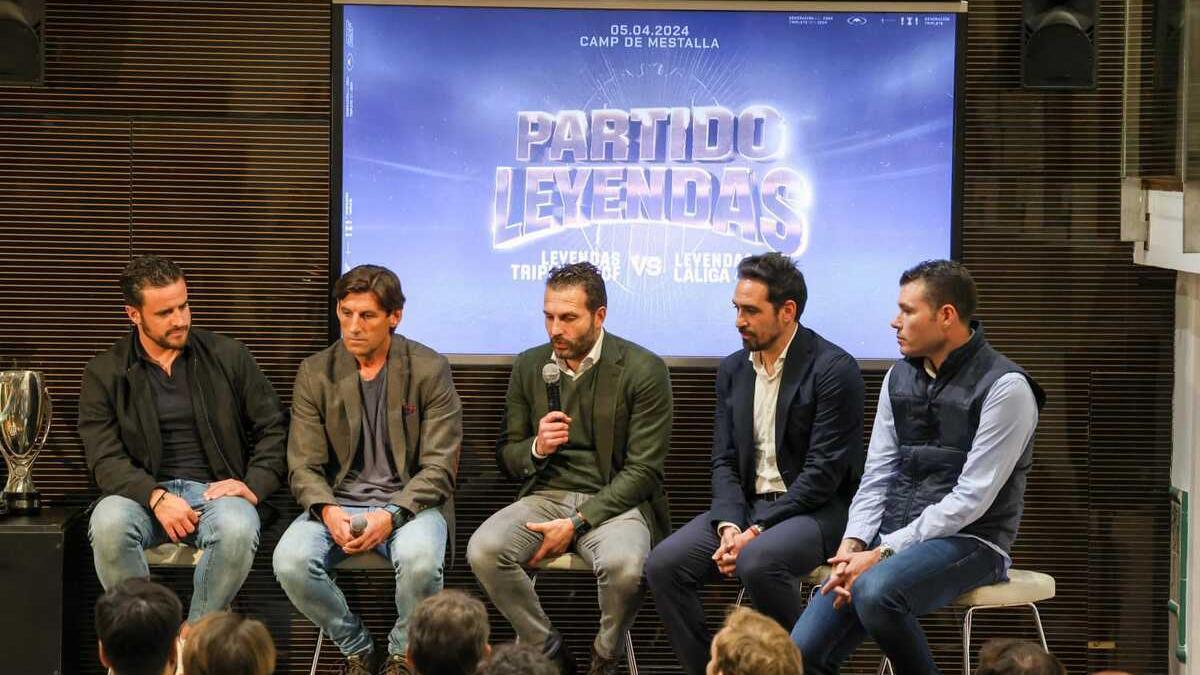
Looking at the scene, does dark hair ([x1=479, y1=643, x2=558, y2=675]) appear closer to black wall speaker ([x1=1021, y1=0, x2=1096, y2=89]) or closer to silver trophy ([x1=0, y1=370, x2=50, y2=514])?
silver trophy ([x1=0, y1=370, x2=50, y2=514])

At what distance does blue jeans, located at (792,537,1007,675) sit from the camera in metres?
4.21

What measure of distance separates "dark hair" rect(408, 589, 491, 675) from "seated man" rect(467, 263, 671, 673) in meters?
1.46

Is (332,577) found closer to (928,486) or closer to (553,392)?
(553,392)

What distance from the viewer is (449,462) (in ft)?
15.8

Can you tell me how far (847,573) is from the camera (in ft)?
14.2

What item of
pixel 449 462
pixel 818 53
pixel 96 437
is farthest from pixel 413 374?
pixel 818 53

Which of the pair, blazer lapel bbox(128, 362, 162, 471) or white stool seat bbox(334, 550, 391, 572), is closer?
white stool seat bbox(334, 550, 391, 572)

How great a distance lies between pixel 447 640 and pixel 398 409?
6.05 ft

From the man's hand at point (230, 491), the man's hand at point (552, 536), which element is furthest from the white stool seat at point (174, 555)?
the man's hand at point (552, 536)

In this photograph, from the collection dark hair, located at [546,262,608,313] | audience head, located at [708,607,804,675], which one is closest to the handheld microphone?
dark hair, located at [546,262,608,313]

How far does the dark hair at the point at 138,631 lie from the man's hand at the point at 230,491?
1.56 m

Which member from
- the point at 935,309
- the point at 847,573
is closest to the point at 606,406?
the point at 847,573

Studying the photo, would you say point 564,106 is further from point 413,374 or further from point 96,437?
point 96,437

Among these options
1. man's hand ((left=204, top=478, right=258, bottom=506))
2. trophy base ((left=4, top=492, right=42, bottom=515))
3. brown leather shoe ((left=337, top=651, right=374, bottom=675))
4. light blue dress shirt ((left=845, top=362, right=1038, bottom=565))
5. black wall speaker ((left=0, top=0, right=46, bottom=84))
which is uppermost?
black wall speaker ((left=0, top=0, right=46, bottom=84))
